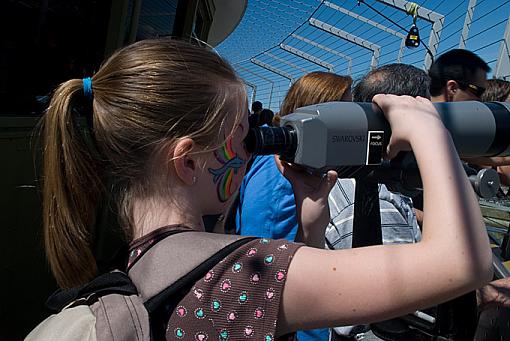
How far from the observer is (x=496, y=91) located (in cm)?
260

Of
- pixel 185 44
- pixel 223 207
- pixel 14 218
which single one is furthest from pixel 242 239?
pixel 14 218

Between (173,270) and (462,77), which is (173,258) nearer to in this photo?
(173,270)

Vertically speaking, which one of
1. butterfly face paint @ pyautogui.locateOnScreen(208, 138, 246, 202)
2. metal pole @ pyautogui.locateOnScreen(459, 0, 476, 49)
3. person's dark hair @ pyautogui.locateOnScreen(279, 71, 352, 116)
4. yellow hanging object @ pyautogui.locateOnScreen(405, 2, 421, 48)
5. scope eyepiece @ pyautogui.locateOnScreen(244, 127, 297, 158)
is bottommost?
butterfly face paint @ pyautogui.locateOnScreen(208, 138, 246, 202)

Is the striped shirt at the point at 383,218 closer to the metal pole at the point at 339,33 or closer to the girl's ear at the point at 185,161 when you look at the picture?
the girl's ear at the point at 185,161

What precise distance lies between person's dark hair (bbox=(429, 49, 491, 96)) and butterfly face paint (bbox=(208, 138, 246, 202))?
158 centimetres

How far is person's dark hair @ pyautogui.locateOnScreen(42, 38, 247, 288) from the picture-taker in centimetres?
95

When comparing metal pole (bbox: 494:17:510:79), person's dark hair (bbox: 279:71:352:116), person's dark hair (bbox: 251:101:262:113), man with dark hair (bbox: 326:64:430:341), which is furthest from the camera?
person's dark hair (bbox: 251:101:262:113)

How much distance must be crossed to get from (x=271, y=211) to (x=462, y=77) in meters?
1.27

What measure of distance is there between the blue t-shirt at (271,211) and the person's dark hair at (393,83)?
17.0 inches

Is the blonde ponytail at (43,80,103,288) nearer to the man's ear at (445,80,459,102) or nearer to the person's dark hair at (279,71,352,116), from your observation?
the person's dark hair at (279,71,352,116)

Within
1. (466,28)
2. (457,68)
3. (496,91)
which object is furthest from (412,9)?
(457,68)

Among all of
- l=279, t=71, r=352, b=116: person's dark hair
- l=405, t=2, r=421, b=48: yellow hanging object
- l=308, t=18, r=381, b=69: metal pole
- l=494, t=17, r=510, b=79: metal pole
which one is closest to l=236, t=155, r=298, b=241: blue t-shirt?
l=279, t=71, r=352, b=116: person's dark hair

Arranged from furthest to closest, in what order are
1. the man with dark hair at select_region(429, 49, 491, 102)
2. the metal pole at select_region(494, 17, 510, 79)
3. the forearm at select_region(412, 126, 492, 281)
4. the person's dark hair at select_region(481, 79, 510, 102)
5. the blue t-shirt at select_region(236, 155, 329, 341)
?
the person's dark hair at select_region(481, 79, 510, 102)
the metal pole at select_region(494, 17, 510, 79)
the man with dark hair at select_region(429, 49, 491, 102)
the blue t-shirt at select_region(236, 155, 329, 341)
the forearm at select_region(412, 126, 492, 281)

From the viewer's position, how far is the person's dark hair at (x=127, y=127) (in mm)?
947
